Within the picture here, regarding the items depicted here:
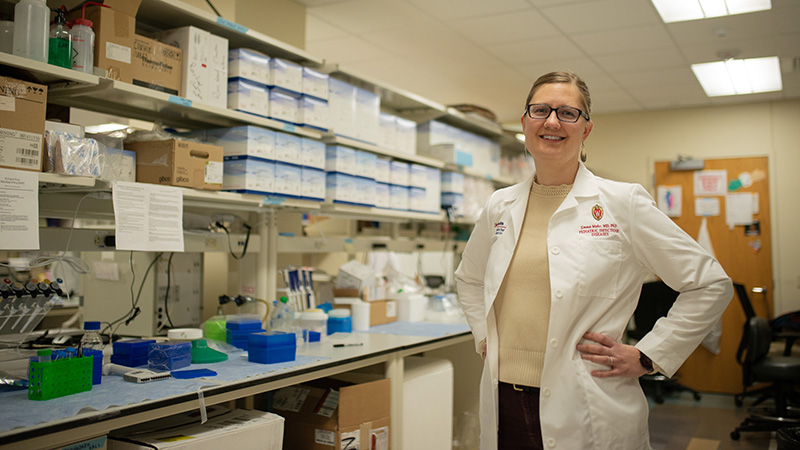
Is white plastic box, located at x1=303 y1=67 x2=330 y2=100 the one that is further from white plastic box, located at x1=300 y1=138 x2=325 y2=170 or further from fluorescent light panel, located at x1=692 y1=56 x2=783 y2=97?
fluorescent light panel, located at x1=692 y1=56 x2=783 y2=97

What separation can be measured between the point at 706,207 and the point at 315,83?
445 cm

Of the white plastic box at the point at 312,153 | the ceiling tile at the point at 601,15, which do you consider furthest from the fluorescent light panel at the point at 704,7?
the white plastic box at the point at 312,153

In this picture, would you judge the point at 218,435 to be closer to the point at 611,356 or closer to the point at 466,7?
the point at 611,356

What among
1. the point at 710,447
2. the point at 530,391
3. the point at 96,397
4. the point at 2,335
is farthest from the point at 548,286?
the point at 710,447

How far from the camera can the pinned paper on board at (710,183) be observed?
5.80 meters

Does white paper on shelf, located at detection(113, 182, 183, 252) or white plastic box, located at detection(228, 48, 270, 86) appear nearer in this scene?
white paper on shelf, located at detection(113, 182, 183, 252)

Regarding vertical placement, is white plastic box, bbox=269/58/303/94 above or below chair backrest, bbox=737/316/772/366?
above

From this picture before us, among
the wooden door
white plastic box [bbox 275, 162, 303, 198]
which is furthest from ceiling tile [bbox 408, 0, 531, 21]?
the wooden door

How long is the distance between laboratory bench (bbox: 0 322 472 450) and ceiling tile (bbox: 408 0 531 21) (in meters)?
1.93

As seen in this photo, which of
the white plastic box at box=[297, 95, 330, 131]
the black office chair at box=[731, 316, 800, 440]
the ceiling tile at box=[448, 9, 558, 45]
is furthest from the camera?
the black office chair at box=[731, 316, 800, 440]

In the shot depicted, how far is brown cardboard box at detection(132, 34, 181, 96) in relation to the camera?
211cm

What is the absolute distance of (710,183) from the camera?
5.85 metres

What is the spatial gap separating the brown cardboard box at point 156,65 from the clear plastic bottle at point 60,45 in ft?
0.77

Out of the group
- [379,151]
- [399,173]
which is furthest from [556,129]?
[399,173]
